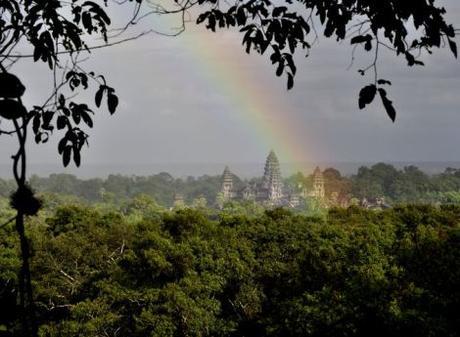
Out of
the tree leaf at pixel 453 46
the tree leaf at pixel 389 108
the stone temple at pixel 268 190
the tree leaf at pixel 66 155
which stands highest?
the tree leaf at pixel 453 46

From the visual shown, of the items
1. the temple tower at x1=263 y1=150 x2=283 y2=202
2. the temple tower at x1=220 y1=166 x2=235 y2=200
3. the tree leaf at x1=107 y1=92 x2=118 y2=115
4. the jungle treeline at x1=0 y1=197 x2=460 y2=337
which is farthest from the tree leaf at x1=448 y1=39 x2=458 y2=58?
the temple tower at x1=220 y1=166 x2=235 y2=200

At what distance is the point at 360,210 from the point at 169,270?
40.7 ft

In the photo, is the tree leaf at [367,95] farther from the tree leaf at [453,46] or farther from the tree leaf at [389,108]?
the tree leaf at [453,46]

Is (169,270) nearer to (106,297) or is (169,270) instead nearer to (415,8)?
(106,297)

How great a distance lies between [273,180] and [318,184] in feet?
129

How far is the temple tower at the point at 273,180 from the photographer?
144 metres

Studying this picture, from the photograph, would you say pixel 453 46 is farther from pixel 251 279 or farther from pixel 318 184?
pixel 318 184

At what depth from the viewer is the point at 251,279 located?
1587cm

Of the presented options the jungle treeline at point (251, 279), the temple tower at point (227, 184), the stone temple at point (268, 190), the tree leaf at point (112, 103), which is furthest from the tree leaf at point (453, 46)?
the temple tower at point (227, 184)

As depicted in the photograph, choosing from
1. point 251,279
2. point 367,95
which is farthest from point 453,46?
point 251,279

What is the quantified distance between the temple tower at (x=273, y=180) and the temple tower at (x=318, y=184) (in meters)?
31.1

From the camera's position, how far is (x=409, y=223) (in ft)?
68.3

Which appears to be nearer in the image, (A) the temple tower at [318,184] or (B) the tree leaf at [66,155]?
(B) the tree leaf at [66,155]

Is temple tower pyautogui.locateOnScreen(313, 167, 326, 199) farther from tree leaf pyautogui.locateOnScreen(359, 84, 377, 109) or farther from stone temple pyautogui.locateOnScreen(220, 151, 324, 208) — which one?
tree leaf pyautogui.locateOnScreen(359, 84, 377, 109)
